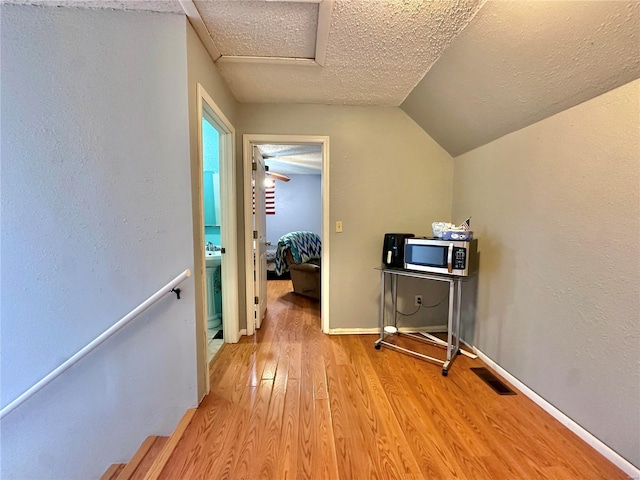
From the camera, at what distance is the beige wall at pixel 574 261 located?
3.77ft

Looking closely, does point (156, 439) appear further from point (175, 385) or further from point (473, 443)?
point (473, 443)

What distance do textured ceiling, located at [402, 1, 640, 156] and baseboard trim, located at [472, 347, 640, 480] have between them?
169cm

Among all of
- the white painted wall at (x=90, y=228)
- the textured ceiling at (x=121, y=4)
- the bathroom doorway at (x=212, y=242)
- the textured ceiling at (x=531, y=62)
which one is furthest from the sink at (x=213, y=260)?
the textured ceiling at (x=531, y=62)

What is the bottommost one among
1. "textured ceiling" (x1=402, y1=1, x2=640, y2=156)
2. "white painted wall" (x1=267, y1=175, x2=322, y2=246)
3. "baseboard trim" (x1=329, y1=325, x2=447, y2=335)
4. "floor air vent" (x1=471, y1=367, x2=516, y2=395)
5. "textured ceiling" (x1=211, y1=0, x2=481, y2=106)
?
"floor air vent" (x1=471, y1=367, x2=516, y2=395)

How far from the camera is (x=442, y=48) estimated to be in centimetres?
158

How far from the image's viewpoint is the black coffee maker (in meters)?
2.21

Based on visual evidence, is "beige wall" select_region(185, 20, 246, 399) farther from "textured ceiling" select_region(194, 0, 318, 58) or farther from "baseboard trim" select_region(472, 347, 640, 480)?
"baseboard trim" select_region(472, 347, 640, 480)

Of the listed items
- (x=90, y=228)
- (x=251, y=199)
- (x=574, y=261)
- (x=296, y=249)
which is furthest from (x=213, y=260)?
(x=574, y=261)

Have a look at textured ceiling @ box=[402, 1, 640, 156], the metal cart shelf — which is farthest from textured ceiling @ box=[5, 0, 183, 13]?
the metal cart shelf

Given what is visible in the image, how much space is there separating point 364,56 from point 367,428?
2.23 meters

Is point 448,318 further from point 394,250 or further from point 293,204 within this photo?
point 293,204

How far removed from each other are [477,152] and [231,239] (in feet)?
7.25

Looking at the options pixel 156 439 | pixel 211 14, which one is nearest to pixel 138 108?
pixel 211 14

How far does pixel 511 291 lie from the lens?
5.93 ft
